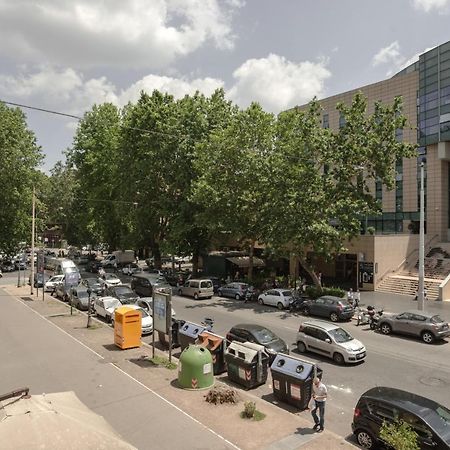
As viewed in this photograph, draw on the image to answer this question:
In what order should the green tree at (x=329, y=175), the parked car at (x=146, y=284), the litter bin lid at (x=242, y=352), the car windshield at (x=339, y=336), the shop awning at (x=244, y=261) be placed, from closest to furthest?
the litter bin lid at (x=242, y=352) < the car windshield at (x=339, y=336) < the green tree at (x=329, y=175) < the parked car at (x=146, y=284) < the shop awning at (x=244, y=261)

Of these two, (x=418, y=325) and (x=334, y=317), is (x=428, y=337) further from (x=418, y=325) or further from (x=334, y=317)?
(x=334, y=317)

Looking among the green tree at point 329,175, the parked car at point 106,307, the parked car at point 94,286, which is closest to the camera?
the parked car at point 106,307

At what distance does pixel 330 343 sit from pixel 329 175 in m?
16.9

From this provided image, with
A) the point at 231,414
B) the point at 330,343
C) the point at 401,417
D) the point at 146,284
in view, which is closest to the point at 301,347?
the point at 330,343

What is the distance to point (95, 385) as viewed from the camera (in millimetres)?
13766

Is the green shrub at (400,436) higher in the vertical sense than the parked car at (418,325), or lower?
higher

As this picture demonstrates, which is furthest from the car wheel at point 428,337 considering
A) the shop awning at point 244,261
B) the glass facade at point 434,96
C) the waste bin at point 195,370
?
the glass facade at point 434,96

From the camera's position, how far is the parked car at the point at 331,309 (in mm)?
25625

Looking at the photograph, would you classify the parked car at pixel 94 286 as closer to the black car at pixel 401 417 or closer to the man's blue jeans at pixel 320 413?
the man's blue jeans at pixel 320 413

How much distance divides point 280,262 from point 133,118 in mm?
22551

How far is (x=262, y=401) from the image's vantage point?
41.3 feet

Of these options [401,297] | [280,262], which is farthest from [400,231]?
[401,297]

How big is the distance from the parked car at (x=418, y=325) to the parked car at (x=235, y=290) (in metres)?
13.1

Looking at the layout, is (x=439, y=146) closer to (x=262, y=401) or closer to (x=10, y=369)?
(x=262, y=401)
